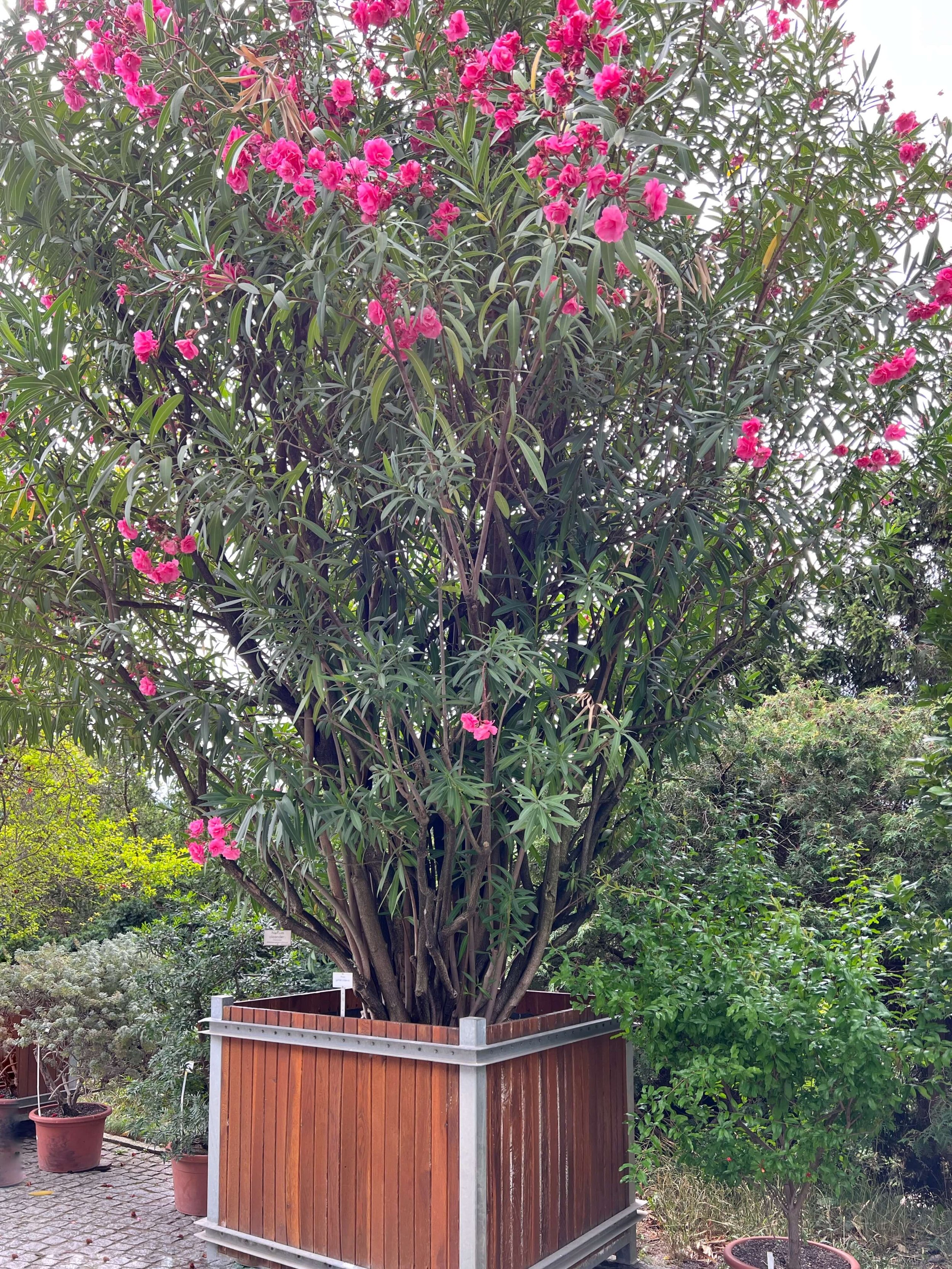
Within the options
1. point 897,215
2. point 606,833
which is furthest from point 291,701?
point 897,215

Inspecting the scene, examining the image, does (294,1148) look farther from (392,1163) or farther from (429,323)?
(429,323)

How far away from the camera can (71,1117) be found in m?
5.21

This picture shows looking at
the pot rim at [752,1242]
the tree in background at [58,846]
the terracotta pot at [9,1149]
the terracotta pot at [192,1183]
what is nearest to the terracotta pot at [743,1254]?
the pot rim at [752,1242]

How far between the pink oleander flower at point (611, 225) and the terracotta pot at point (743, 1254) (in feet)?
10.1

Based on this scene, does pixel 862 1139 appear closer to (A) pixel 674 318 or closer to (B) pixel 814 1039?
(B) pixel 814 1039

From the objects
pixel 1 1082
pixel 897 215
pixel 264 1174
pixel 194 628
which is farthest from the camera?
pixel 1 1082

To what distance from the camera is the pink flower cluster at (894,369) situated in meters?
2.69

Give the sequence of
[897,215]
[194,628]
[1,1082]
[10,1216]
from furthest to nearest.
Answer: [1,1082]
[10,1216]
[194,628]
[897,215]

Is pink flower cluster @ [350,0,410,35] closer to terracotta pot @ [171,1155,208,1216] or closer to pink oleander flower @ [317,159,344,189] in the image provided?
pink oleander flower @ [317,159,344,189]

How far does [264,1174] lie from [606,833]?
1.80m

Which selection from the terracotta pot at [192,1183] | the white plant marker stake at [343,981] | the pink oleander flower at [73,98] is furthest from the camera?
the terracotta pot at [192,1183]

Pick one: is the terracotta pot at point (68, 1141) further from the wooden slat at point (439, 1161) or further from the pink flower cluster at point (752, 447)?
the pink flower cluster at point (752, 447)

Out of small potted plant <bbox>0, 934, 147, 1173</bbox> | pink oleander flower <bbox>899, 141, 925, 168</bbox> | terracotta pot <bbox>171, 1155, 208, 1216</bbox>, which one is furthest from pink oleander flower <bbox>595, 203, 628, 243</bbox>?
small potted plant <bbox>0, 934, 147, 1173</bbox>

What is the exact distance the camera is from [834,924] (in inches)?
146
